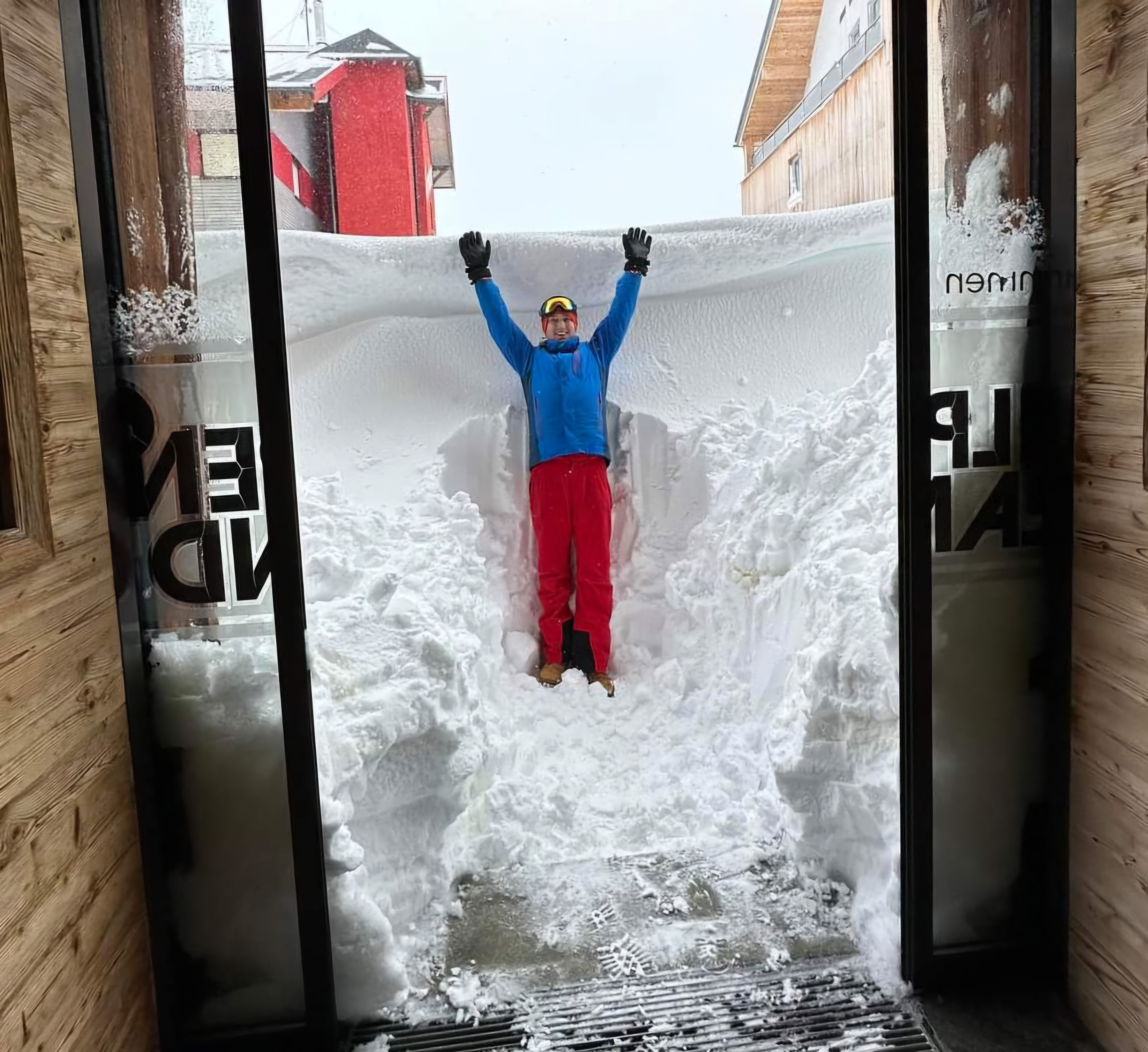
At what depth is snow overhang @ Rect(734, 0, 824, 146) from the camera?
3.75m

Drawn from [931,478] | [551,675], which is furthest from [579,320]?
[931,478]

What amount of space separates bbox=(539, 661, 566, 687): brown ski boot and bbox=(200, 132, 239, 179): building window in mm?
2438

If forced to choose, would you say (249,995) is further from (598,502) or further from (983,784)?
(598,502)

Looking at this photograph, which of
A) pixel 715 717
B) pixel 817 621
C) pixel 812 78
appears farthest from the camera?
pixel 812 78

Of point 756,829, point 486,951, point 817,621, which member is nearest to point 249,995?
point 486,951

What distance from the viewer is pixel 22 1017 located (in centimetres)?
113

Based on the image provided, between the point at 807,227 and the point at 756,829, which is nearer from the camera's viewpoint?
the point at 756,829

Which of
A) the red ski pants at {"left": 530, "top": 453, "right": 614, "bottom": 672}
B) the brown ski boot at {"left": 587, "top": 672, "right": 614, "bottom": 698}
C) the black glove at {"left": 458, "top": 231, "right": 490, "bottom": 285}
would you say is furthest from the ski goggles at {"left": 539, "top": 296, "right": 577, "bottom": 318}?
the brown ski boot at {"left": 587, "top": 672, "right": 614, "bottom": 698}

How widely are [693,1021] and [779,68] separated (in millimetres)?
4113

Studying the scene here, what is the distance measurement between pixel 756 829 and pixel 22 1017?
1898mm

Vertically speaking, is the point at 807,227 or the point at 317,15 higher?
the point at 317,15

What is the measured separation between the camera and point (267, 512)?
153cm

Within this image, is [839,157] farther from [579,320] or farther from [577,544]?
[577,544]

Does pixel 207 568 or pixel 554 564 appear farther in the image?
pixel 554 564
